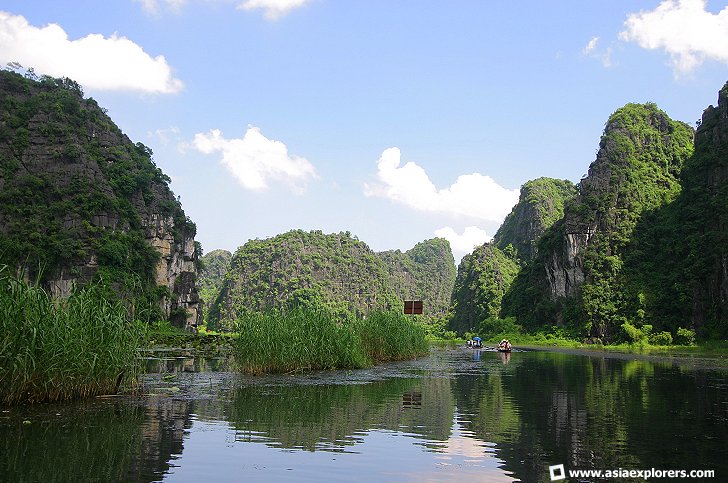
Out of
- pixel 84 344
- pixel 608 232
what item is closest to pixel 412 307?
pixel 84 344

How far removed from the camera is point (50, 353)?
12.4 meters

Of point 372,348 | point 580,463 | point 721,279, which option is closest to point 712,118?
point 721,279

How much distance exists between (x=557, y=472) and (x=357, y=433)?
4128 millimetres

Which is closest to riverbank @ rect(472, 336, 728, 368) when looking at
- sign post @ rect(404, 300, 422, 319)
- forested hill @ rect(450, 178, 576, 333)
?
sign post @ rect(404, 300, 422, 319)

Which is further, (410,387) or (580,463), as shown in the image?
(410,387)

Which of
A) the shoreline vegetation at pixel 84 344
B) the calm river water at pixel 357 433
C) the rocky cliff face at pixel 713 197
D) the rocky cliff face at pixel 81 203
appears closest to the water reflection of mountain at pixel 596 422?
the calm river water at pixel 357 433

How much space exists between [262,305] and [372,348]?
113327 mm

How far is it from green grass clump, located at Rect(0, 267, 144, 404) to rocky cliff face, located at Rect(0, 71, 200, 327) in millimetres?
48438

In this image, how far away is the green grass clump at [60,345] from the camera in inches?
472

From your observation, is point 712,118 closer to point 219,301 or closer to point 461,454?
point 461,454

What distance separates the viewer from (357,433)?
37.6ft

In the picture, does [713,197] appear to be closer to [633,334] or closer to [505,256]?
[633,334]

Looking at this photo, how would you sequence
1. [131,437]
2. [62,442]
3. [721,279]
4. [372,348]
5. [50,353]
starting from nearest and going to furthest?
[62,442], [131,437], [50,353], [372,348], [721,279]

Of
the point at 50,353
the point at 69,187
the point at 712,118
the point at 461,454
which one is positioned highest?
the point at 712,118
